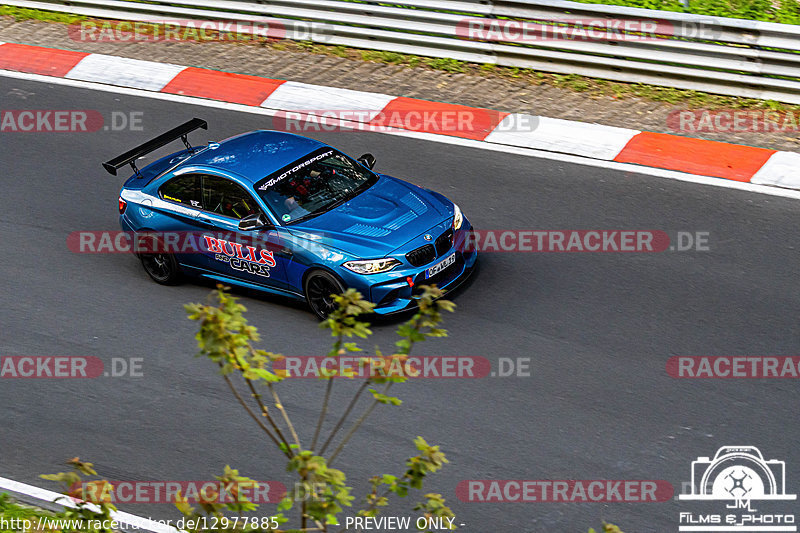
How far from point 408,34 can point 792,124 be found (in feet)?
18.5

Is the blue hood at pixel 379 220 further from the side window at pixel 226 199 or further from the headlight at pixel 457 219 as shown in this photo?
the side window at pixel 226 199

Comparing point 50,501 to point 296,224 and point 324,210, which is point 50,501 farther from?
point 324,210

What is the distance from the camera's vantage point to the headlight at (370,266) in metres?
9.22

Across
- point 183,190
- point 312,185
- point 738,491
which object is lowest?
point 738,491

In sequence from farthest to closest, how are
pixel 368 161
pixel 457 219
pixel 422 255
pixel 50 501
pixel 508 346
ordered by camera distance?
pixel 368 161 < pixel 457 219 < pixel 422 255 < pixel 508 346 < pixel 50 501

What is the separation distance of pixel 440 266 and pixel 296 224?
1.45 metres

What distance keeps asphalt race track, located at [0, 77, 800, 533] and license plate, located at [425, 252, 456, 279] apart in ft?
1.70

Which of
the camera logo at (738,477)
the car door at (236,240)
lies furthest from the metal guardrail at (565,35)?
the camera logo at (738,477)

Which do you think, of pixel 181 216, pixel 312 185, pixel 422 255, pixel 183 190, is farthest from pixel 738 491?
pixel 183 190

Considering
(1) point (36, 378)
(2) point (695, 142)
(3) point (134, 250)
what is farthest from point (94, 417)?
(2) point (695, 142)

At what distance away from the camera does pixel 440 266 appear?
31.2 feet

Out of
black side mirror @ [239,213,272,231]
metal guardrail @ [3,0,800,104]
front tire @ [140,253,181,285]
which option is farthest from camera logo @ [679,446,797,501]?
metal guardrail @ [3,0,800,104]

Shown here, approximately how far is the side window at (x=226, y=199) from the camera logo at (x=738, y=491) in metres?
4.80

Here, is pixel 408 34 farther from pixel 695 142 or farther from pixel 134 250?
pixel 134 250
